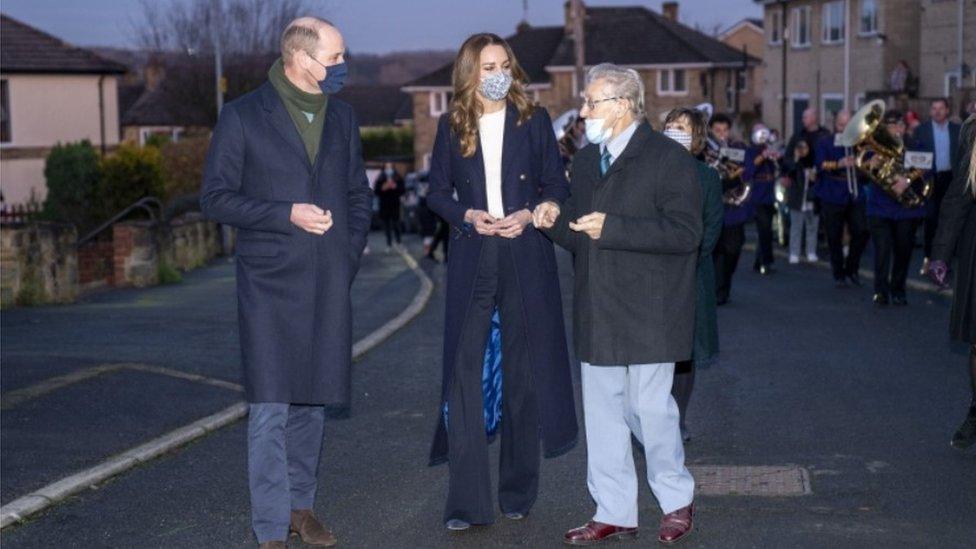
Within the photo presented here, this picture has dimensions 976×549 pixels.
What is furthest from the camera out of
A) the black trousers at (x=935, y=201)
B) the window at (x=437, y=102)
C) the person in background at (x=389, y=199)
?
the window at (x=437, y=102)

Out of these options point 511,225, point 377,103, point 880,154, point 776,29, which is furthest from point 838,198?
point 377,103

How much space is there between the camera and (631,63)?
8056 centimetres

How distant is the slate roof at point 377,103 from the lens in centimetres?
11775

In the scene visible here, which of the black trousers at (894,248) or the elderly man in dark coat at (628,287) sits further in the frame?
the black trousers at (894,248)

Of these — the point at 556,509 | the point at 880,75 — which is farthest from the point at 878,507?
the point at 880,75

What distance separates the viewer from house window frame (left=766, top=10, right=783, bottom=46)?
53.1m

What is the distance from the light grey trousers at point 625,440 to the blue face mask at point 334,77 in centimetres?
152

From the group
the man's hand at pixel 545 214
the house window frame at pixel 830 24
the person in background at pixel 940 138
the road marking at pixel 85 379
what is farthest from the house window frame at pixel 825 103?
the man's hand at pixel 545 214

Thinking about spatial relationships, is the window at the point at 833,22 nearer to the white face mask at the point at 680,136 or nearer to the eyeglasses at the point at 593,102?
the white face mask at the point at 680,136

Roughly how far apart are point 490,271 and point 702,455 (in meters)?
2.15

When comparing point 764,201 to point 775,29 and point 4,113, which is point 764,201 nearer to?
point 4,113

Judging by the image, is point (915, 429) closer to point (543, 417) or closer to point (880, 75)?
point (543, 417)

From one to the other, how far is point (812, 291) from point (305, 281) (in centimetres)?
1145

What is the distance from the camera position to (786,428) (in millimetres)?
8789
